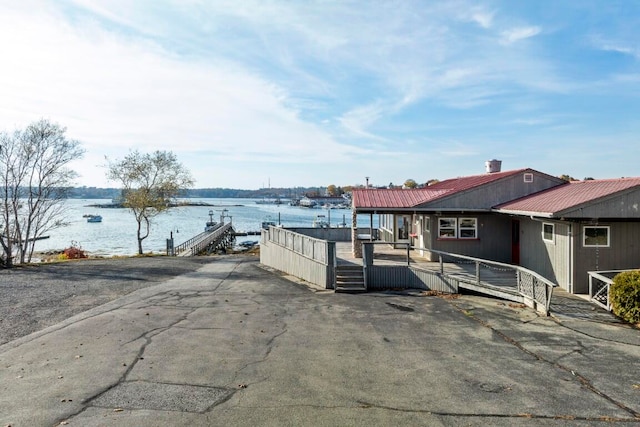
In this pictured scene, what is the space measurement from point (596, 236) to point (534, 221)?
2.64m

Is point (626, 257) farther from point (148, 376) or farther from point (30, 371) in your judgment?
point (30, 371)

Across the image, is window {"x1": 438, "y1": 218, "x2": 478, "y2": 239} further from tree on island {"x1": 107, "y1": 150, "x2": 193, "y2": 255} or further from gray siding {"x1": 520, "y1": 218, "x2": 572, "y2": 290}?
tree on island {"x1": 107, "y1": 150, "x2": 193, "y2": 255}

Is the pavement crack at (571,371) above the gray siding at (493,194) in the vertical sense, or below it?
below

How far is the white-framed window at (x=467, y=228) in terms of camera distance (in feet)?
61.4

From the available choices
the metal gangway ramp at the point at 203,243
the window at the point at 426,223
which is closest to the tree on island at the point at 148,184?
the metal gangway ramp at the point at 203,243

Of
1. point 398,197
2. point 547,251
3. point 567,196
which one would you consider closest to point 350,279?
point 398,197

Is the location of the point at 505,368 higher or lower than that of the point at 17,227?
lower

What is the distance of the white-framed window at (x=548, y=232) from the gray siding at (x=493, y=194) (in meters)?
3.03

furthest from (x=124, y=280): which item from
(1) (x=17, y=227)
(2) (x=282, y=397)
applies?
(1) (x=17, y=227)

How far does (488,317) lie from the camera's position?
1178 centimetres

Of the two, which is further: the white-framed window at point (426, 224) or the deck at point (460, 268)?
the white-framed window at point (426, 224)

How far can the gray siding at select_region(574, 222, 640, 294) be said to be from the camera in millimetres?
13812

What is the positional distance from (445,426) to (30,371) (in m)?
7.27

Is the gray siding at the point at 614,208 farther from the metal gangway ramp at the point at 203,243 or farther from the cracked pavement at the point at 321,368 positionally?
the metal gangway ramp at the point at 203,243
